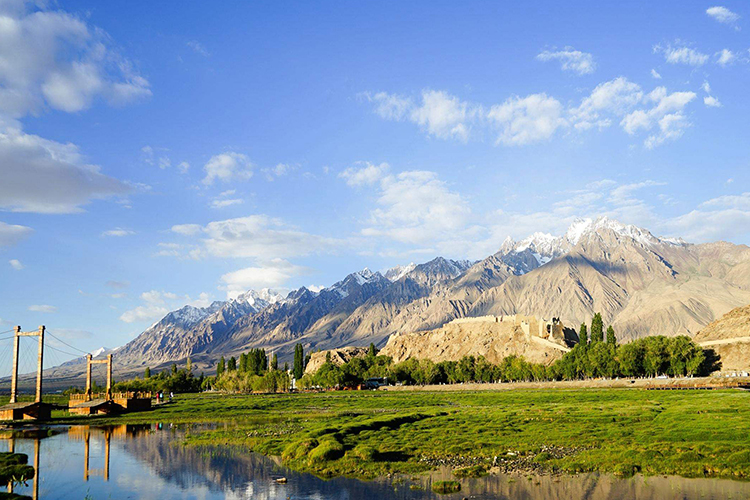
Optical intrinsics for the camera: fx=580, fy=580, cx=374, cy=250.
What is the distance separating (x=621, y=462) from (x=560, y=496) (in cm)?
786

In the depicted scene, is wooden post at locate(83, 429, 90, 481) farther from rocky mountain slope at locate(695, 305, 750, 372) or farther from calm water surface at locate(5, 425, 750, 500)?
rocky mountain slope at locate(695, 305, 750, 372)

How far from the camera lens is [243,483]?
31.8m

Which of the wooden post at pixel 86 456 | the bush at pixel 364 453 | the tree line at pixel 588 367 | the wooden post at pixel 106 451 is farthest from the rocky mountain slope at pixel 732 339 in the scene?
the wooden post at pixel 86 456

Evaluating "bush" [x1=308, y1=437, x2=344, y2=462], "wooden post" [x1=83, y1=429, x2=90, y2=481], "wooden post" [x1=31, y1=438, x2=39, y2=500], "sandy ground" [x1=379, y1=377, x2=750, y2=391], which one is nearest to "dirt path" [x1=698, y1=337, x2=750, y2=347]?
"sandy ground" [x1=379, y1=377, x2=750, y2=391]

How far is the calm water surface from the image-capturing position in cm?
2691

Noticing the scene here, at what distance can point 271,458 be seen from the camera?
129ft

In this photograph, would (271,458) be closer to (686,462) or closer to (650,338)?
(686,462)

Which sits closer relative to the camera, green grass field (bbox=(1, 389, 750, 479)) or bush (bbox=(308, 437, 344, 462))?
green grass field (bbox=(1, 389, 750, 479))

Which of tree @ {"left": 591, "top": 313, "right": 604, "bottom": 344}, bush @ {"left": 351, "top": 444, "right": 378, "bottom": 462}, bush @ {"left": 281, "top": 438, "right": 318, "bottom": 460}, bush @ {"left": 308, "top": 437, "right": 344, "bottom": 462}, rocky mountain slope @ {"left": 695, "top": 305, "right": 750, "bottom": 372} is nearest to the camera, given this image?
bush @ {"left": 351, "top": 444, "right": 378, "bottom": 462}

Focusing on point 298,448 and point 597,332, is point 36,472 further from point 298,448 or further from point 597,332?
point 597,332

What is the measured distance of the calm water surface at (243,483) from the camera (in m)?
26.9

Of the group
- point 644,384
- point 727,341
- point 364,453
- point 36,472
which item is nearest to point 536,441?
point 364,453

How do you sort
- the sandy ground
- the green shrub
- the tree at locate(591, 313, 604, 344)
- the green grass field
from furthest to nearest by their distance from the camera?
the tree at locate(591, 313, 604, 344) < the sandy ground < the green grass field < the green shrub

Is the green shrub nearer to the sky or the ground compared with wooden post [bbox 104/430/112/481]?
nearer to the sky
